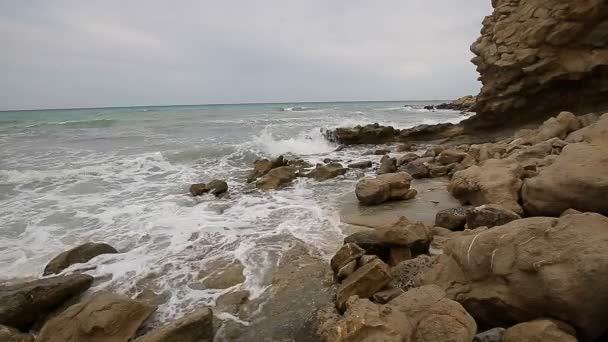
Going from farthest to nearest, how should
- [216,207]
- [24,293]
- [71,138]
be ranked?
[71,138] → [216,207] → [24,293]

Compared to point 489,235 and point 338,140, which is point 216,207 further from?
point 338,140

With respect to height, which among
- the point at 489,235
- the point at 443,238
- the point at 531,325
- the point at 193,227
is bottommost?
the point at 193,227

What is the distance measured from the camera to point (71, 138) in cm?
2184

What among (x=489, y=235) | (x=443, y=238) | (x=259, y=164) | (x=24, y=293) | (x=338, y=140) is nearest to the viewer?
(x=489, y=235)

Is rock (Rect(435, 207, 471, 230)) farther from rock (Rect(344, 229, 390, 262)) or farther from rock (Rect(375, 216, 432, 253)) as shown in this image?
rock (Rect(344, 229, 390, 262))

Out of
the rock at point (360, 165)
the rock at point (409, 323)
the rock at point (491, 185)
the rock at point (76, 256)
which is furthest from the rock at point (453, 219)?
the rock at point (360, 165)

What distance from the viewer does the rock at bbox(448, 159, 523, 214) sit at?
17.9ft

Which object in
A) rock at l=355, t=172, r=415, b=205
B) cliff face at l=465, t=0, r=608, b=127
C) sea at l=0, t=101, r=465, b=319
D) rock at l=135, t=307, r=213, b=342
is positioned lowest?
sea at l=0, t=101, r=465, b=319

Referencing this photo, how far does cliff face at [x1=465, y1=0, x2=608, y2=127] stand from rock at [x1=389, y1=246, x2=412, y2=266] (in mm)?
11379

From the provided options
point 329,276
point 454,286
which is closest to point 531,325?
point 454,286

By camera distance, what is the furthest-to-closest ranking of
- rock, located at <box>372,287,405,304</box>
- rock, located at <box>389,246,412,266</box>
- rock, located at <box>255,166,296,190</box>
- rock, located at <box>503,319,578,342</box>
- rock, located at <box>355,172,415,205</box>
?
rock, located at <box>255,166,296,190</box>, rock, located at <box>355,172,415,205</box>, rock, located at <box>389,246,412,266</box>, rock, located at <box>372,287,405,304</box>, rock, located at <box>503,319,578,342</box>

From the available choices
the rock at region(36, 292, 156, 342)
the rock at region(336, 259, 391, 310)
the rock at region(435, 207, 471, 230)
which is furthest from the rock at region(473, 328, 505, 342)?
the rock at region(36, 292, 156, 342)

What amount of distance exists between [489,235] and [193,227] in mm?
5339

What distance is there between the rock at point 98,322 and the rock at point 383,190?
193 inches
